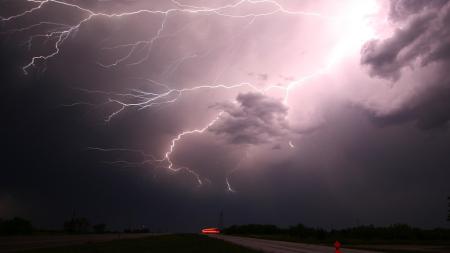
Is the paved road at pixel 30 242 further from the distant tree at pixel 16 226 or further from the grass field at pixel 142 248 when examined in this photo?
the distant tree at pixel 16 226

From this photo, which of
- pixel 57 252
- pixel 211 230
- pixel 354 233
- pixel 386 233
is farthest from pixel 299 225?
pixel 57 252

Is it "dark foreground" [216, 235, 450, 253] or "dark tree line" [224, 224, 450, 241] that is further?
"dark tree line" [224, 224, 450, 241]

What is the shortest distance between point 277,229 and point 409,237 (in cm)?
8239

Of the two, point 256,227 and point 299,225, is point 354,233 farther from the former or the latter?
point 256,227

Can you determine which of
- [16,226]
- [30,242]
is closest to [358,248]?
[30,242]

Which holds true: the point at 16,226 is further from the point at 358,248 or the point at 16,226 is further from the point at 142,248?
the point at 358,248

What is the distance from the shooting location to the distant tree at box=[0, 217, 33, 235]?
249 ft

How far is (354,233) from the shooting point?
252 feet

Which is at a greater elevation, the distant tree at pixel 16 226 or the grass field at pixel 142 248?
the distant tree at pixel 16 226

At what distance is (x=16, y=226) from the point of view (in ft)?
260

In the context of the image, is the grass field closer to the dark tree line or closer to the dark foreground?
the dark foreground

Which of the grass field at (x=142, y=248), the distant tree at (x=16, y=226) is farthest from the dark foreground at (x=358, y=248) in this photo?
the distant tree at (x=16, y=226)

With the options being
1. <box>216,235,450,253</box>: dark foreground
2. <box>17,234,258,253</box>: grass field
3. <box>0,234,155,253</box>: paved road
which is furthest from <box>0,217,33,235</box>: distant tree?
<box>216,235,450,253</box>: dark foreground

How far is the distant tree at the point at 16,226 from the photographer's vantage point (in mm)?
75938
